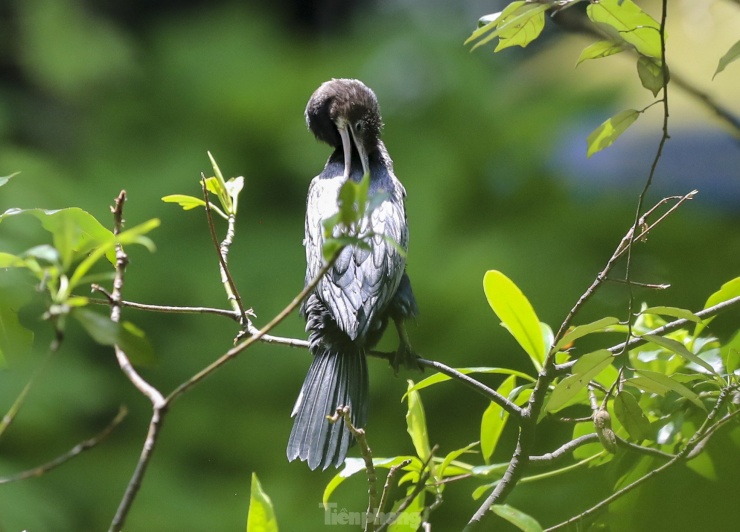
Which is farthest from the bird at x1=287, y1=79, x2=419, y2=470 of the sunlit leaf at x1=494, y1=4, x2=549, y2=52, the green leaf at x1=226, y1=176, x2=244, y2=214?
the sunlit leaf at x1=494, y1=4, x2=549, y2=52

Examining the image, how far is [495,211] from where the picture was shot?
7.63ft

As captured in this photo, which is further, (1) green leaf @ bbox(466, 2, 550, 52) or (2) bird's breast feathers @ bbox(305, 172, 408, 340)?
(2) bird's breast feathers @ bbox(305, 172, 408, 340)

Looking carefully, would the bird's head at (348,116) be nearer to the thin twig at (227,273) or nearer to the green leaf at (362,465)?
the thin twig at (227,273)

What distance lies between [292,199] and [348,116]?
86 cm

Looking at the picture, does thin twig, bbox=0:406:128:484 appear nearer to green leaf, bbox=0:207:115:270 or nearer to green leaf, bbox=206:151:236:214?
green leaf, bbox=0:207:115:270

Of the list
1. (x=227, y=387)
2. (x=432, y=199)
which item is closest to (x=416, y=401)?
(x=432, y=199)

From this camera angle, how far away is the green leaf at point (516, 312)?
0.91 m

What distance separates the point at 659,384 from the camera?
733 mm

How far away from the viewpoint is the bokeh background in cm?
209

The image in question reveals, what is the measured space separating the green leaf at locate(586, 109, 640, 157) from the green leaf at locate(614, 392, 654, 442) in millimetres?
235

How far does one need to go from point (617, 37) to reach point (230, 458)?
1.82m

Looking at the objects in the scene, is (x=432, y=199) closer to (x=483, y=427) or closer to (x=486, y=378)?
(x=486, y=378)

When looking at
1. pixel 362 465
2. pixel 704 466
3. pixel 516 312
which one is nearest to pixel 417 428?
pixel 362 465

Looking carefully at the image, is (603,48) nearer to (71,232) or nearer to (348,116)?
(71,232)
